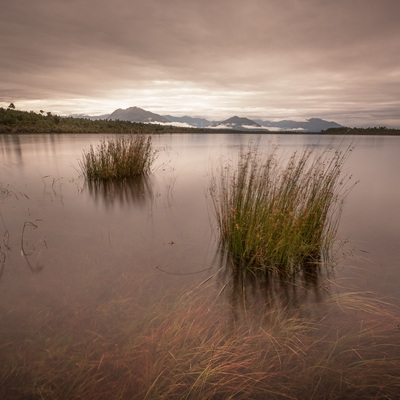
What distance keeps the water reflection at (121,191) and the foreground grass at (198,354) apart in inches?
208

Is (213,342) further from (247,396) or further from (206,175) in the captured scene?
(206,175)

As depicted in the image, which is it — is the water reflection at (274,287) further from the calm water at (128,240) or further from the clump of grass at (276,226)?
the calm water at (128,240)

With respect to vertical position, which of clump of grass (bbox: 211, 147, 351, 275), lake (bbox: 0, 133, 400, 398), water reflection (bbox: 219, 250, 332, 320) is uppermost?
clump of grass (bbox: 211, 147, 351, 275)

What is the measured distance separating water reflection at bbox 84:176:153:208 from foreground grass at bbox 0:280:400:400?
17.4 feet

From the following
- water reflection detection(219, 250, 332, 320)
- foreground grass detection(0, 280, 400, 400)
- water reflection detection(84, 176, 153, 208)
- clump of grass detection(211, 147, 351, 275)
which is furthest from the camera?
water reflection detection(84, 176, 153, 208)

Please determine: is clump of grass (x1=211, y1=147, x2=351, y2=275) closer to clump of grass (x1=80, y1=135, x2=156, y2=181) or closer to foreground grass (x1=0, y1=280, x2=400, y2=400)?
foreground grass (x1=0, y1=280, x2=400, y2=400)

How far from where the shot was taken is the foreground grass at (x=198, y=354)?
7.31ft

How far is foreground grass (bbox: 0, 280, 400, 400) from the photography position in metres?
2.23

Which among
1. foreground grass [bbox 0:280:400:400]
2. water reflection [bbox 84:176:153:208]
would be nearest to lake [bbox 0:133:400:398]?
foreground grass [bbox 0:280:400:400]

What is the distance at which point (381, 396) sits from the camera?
2.17 metres

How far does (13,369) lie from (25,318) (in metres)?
0.74

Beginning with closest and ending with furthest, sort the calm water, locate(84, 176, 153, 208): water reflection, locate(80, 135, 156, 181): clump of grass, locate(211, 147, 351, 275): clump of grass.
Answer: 1. the calm water
2. locate(211, 147, 351, 275): clump of grass
3. locate(84, 176, 153, 208): water reflection
4. locate(80, 135, 156, 181): clump of grass

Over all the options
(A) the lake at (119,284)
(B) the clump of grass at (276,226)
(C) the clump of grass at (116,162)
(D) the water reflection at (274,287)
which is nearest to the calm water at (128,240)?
(A) the lake at (119,284)

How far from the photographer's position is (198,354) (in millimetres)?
2520
